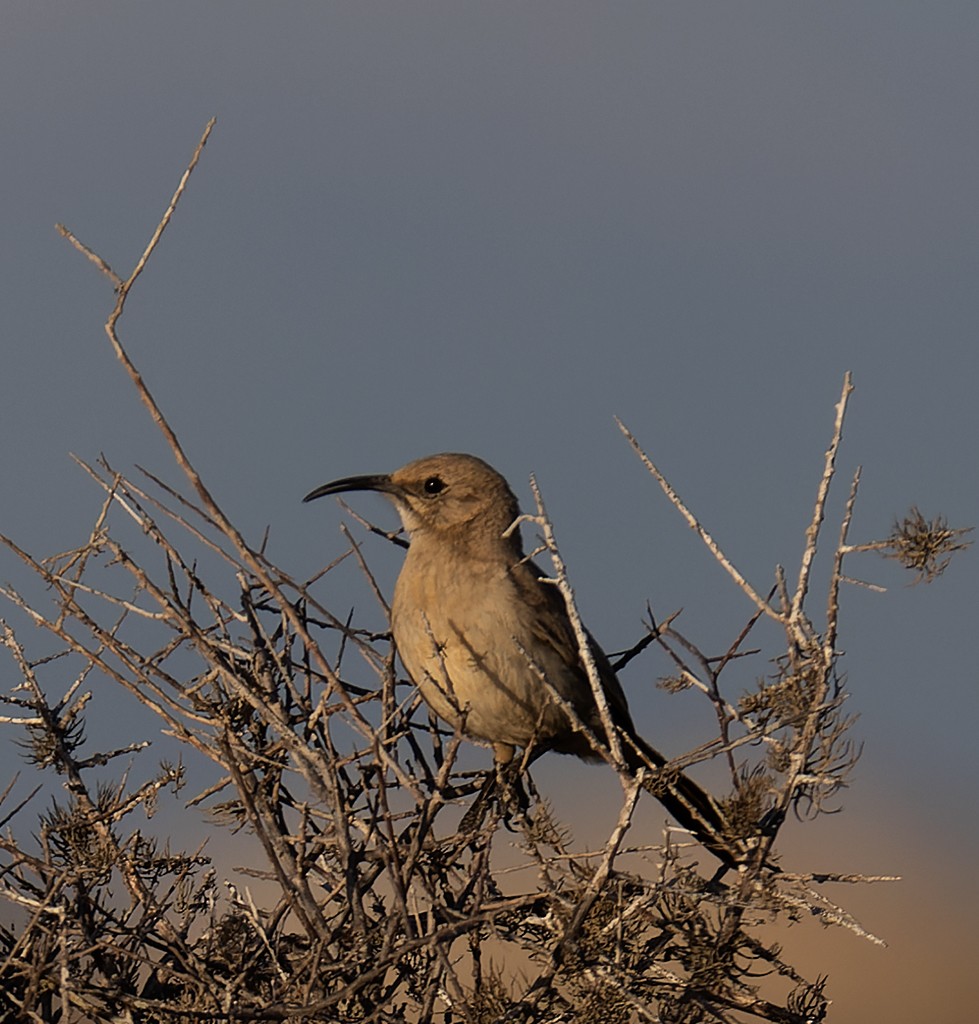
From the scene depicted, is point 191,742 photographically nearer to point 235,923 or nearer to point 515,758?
point 235,923

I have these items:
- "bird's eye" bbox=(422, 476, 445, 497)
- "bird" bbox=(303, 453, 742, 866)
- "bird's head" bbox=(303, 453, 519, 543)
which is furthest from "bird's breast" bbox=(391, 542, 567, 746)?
"bird's eye" bbox=(422, 476, 445, 497)

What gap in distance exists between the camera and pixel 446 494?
6133mm

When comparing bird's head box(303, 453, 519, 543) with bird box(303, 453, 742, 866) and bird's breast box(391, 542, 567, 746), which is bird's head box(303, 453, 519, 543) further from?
bird's breast box(391, 542, 567, 746)

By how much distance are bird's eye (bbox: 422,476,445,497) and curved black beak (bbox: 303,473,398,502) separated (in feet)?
0.50

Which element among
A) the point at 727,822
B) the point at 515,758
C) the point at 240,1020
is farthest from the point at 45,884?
the point at 727,822

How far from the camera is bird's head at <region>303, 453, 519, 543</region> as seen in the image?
239 inches

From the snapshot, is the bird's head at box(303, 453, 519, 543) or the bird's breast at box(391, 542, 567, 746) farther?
the bird's head at box(303, 453, 519, 543)

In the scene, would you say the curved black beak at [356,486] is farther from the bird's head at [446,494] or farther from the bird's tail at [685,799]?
the bird's tail at [685,799]

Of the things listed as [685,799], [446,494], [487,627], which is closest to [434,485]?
[446,494]

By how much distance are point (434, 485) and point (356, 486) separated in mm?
341

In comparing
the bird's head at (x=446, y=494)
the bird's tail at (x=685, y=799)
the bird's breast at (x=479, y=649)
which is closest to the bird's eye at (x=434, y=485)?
the bird's head at (x=446, y=494)

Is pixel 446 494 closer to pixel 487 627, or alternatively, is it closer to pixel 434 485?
pixel 434 485

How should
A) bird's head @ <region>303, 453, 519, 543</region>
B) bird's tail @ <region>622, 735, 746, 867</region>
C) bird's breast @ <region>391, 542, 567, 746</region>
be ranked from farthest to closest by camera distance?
bird's head @ <region>303, 453, 519, 543</region>
bird's breast @ <region>391, 542, 567, 746</region>
bird's tail @ <region>622, 735, 746, 867</region>

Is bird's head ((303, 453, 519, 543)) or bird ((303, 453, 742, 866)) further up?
bird's head ((303, 453, 519, 543))
